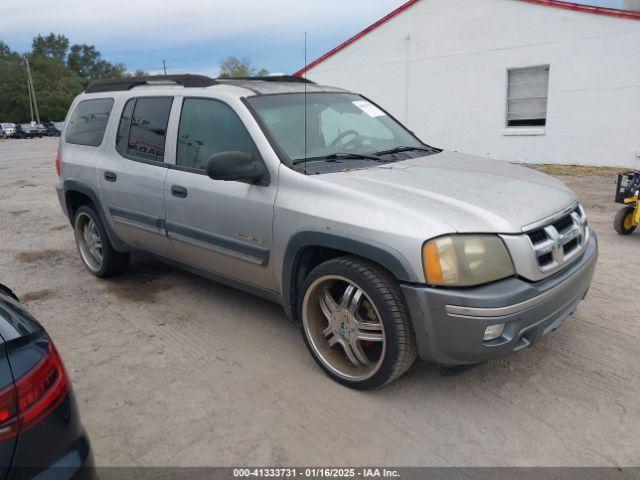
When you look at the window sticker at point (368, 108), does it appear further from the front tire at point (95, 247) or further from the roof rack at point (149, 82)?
the front tire at point (95, 247)

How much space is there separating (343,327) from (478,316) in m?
0.89

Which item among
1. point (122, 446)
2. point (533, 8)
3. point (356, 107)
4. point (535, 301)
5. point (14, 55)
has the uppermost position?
point (14, 55)

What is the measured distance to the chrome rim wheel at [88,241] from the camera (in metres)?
5.33

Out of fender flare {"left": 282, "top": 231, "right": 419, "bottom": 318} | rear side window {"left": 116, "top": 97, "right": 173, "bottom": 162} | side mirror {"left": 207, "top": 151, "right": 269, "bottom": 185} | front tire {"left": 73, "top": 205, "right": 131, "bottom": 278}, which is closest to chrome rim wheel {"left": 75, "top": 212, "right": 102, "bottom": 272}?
front tire {"left": 73, "top": 205, "right": 131, "bottom": 278}

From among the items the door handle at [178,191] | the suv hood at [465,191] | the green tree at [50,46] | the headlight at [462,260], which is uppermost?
the green tree at [50,46]

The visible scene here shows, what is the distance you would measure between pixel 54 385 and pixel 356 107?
10.5 ft

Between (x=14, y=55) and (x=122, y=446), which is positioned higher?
(x=14, y=55)

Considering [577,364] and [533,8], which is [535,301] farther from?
[533,8]

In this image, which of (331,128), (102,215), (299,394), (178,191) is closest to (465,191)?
(331,128)

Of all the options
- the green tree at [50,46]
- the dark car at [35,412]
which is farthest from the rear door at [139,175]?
the green tree at [50,46]

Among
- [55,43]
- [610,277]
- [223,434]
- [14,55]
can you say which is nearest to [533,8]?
[610,277]

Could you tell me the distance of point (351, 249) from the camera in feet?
9.66

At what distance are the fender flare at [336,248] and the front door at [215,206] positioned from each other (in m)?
0.20

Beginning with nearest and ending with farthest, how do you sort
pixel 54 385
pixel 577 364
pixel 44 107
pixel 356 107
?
pixel 54 385
pixel 577 364
pixel 356 107
pixel 44 107
